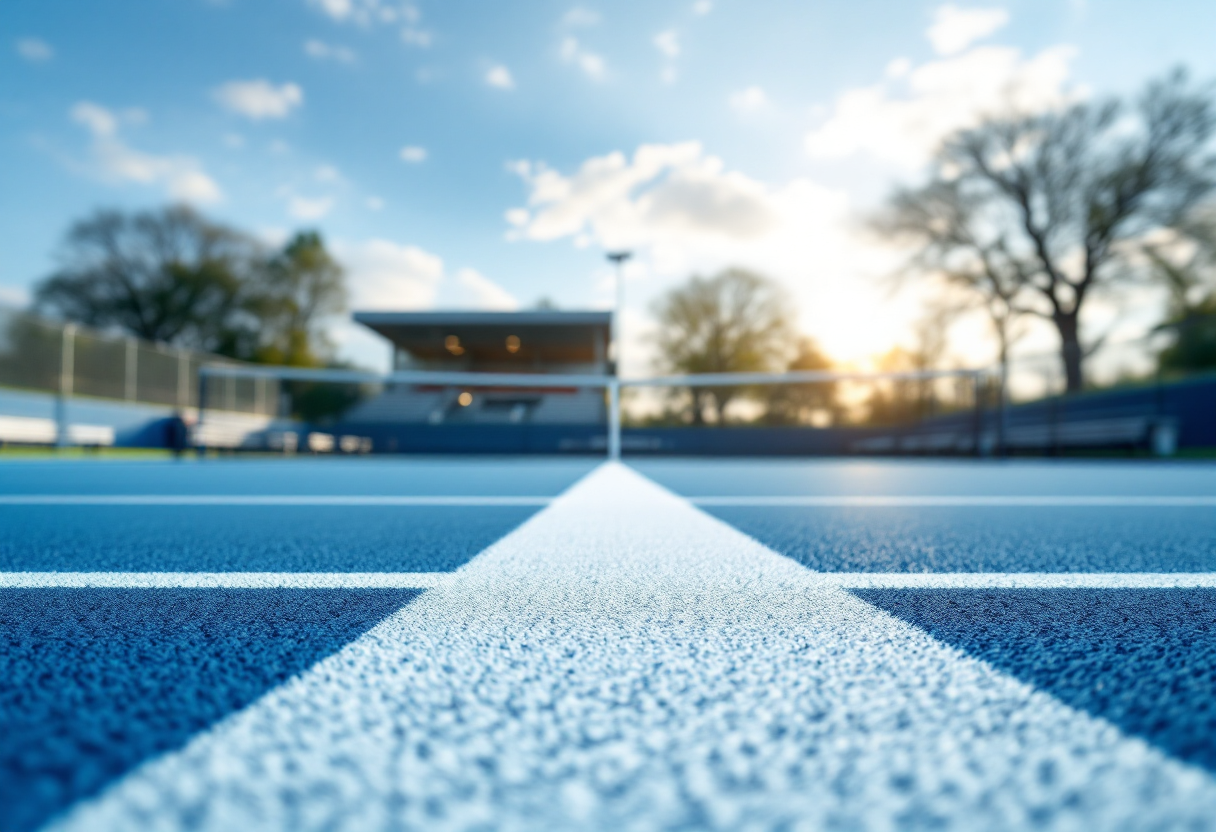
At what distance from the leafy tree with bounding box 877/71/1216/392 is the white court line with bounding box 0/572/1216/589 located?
56.7 feet

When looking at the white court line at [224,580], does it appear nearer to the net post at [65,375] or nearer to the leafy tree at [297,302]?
the net post at [65,375]

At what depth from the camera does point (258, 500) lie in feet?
10.4

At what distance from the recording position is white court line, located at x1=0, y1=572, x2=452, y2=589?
45.0 inches

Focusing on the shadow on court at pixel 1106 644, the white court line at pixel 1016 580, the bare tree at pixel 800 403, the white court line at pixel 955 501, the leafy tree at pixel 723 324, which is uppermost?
the leafy tree at pixel 723 324

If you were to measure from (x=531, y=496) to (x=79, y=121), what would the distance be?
34.7m

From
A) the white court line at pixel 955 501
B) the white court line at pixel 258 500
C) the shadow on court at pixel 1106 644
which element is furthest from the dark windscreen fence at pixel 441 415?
the shadow on court at pixel 1106 644

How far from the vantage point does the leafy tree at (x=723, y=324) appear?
85.7 ft

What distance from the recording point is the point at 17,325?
1338cm

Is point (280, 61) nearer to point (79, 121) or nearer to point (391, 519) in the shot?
point (79, 121)

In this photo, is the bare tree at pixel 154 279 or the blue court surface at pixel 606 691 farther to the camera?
the bare tree at pixel 154 279

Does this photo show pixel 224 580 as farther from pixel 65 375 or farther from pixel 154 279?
pixel 154 279

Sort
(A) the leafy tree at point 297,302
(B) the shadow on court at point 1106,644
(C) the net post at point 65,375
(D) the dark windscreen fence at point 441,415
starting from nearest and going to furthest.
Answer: (B) the shadow on court at point 1106,644 → (C) the net post at point 65,375 → (D) the dark windscreen fence at point 441,415 → (A) the leafy tree at point 297,302

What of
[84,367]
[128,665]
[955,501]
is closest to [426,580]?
[128,665]

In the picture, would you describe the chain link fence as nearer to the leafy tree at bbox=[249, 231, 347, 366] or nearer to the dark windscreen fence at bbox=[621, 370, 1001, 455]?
the leafy tree at bbox=[249, 231, 347, 366]
